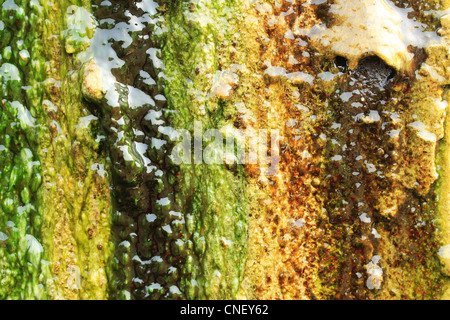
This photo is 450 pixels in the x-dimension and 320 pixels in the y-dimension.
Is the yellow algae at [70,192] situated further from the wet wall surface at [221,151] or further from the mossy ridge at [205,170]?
the mossy ridge at [205,170]

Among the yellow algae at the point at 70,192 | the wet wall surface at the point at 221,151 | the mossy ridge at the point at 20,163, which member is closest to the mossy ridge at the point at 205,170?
the wet wall surface at the point at 221,151

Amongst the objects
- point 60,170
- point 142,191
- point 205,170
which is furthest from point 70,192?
point 205,170

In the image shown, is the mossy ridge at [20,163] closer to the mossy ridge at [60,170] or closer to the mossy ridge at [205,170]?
the mossy ridge at [60,170]

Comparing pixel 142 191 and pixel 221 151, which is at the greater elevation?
pixel 221 151

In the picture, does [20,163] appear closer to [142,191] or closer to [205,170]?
[142,191]

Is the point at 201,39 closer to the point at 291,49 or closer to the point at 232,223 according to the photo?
the point at 291,49

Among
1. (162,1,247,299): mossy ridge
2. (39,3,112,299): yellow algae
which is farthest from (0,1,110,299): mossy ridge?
(162,1,247,299): mossy ridge

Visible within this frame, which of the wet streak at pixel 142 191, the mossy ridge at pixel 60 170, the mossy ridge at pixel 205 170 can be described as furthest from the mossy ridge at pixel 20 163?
the mossy ridge at pixel 205 170

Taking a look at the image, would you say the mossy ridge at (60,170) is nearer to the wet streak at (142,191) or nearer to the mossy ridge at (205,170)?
the wet streak at (142,191)

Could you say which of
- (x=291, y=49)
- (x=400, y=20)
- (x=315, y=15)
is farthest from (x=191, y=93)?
(x=400, y=20)

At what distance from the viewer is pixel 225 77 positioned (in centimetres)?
104

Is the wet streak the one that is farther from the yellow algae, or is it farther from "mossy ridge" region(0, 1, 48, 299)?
"mossy ridge" region(0, 1, 48, 299)

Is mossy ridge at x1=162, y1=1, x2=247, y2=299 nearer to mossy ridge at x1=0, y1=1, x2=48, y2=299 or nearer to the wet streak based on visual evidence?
the wet streak

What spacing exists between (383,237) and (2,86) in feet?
3.90
